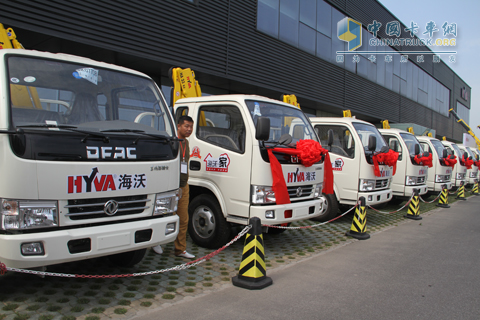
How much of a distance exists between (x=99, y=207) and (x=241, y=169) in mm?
2252

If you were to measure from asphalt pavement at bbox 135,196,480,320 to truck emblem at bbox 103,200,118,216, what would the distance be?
1.00 metres

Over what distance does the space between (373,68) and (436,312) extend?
20.1 meters

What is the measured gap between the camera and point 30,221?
9.81 feet

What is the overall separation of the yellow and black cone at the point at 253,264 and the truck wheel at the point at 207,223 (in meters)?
1.22

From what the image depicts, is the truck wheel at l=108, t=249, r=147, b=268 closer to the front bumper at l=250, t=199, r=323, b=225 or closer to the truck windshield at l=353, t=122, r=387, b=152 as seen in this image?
the front bumper at l=250, t=199, r=323, b=225

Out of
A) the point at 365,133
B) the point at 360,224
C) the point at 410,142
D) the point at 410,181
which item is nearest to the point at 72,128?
the point at 360,224

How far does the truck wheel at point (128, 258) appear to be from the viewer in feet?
14.5

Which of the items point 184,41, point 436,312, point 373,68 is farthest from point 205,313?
point 373,68

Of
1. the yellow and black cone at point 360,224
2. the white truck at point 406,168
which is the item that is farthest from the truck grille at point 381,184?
the white truck at point 406,168

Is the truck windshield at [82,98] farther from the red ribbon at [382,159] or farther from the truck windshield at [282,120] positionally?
the red ribbon at [382,159]

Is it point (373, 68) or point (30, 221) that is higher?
point (373, 68)

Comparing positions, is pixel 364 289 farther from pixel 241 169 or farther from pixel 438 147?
pixel 438 147

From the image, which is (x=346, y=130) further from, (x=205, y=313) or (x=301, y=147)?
(x=205, y=313)

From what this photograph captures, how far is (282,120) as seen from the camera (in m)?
5.93
